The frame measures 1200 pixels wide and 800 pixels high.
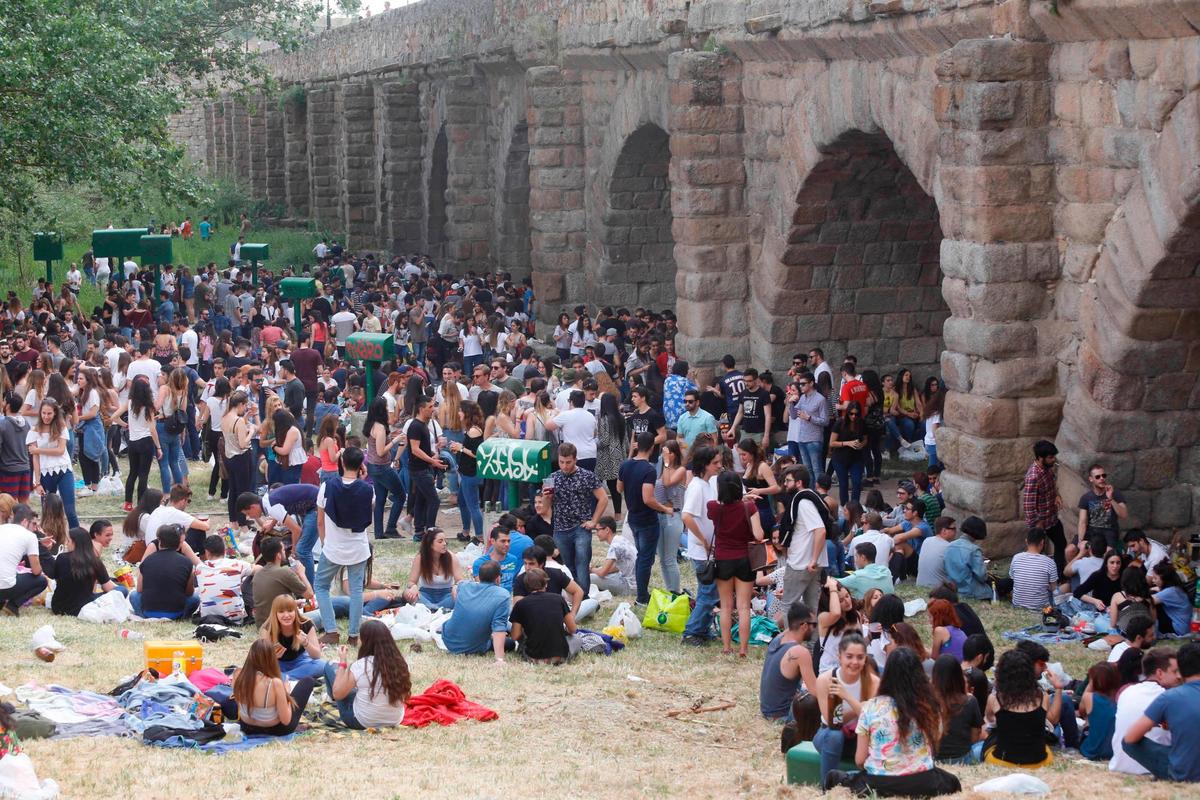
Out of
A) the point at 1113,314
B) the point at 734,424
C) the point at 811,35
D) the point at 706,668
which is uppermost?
the point at 811,35

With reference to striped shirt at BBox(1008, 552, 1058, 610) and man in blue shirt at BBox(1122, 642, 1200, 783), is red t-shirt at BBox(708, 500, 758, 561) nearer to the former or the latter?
striped shirt at BBox(1008, 552, 1058, 610)

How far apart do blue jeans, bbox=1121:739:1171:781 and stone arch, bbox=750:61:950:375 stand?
8.99 meters

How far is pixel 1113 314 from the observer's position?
12500mm

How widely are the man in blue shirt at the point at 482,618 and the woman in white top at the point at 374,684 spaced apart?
1654mm

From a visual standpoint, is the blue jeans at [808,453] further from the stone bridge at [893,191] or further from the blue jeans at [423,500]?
Answer: the blue jeans at [423,500]

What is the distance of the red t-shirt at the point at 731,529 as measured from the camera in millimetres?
11234

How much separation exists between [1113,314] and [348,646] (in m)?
6.04

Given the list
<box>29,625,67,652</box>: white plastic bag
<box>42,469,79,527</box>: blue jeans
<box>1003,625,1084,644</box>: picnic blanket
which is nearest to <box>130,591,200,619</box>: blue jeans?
<box>29,625,67,652</box>: white plastic bag

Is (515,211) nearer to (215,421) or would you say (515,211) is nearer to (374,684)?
(215,421)

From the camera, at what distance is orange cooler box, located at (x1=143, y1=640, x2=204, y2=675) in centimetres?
1008

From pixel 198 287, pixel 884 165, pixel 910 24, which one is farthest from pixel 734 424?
pixel 198 287

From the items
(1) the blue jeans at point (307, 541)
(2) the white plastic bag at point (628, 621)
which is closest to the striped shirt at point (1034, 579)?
(2) the white plastic bag at point (628, 621)

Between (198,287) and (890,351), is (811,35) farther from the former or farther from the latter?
(198,287)

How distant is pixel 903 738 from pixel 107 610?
20.7ft
